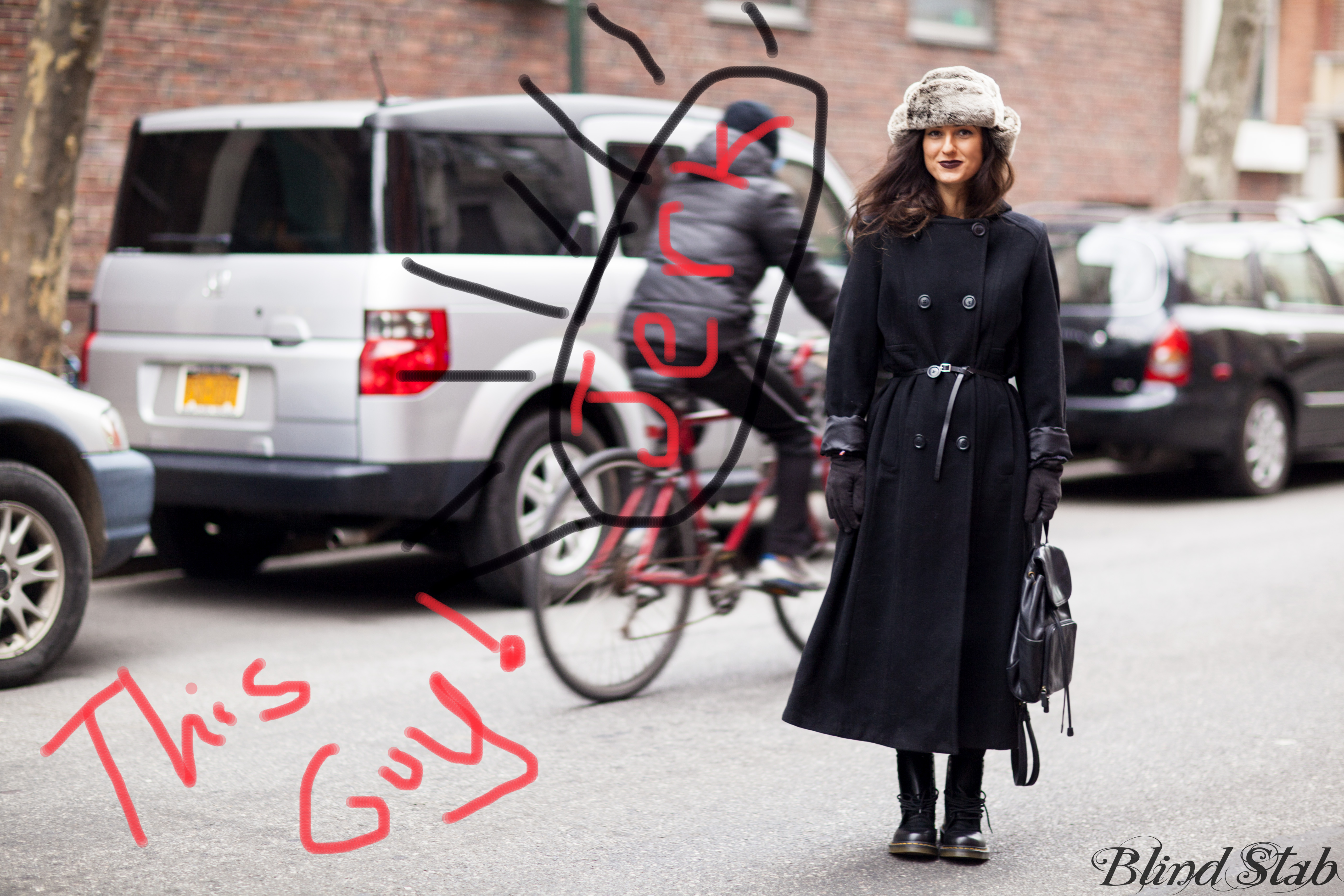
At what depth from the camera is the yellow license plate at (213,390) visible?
680 cm

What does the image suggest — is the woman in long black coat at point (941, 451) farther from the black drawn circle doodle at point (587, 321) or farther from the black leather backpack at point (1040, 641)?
the black drawn circle doodle at point (587, 321)

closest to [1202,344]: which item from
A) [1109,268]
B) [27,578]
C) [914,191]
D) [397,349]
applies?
[1109,268]

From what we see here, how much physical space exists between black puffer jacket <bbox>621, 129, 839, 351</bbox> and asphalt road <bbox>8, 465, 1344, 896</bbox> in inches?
49.8

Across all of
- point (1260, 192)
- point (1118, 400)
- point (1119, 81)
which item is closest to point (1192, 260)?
point (1118, 400)

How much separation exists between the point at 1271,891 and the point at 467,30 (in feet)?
36.6

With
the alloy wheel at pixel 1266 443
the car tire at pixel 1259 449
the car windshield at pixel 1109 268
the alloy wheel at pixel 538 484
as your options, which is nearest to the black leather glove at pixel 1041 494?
the alloy wheel at pixel 538 484

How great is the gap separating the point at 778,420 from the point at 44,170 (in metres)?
4.30

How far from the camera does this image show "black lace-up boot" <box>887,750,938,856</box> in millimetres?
3949

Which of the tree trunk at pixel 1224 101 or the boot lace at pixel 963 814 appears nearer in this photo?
the boot lace at pixel 963 814

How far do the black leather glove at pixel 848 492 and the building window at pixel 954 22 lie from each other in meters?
14.0

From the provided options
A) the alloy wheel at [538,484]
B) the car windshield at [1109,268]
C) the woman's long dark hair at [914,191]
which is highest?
the woman's long dark hair at [914,191]

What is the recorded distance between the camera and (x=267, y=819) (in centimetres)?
423

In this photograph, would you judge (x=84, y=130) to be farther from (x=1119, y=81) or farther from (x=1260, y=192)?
(x=1260, y=192)

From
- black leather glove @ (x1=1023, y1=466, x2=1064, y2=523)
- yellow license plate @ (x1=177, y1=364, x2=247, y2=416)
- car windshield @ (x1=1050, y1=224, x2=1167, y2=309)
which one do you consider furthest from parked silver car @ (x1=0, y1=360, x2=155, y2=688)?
car windshield @ (x1=1050, y1=224, x2=1167, y2=309)
